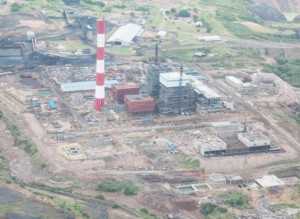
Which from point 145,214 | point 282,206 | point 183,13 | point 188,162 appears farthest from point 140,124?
point 183,13

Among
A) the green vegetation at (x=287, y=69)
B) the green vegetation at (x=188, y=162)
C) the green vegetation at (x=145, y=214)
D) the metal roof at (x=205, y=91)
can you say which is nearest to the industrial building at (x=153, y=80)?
the metal roof at (x=205, y=91)

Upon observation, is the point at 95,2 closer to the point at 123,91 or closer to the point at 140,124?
the point at 123,91

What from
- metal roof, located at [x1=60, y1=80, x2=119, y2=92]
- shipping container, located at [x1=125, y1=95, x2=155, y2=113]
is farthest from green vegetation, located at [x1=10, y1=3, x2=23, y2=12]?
shipping container, located at [x1=125, y1=95, x2=155, y2=113]

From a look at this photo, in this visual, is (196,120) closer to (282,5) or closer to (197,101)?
(197,101)

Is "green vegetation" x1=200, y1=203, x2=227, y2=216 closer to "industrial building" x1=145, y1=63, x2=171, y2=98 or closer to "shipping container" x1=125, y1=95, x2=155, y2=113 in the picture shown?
"shipping container" x1=125, y1=95, x2=155, y2=113

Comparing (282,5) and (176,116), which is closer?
(176,116)

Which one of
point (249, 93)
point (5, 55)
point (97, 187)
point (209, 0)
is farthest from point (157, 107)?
point (209, 0)

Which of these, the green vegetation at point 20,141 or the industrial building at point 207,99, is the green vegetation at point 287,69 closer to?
the industrial building at point 207,99
